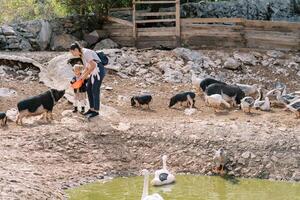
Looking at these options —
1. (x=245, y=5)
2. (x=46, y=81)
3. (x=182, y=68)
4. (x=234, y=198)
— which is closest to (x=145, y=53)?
(x=182, y=68)

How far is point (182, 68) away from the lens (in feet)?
63.9

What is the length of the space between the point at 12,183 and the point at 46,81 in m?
7.49

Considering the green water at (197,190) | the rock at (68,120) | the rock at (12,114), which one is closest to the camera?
the green water at (197,190)

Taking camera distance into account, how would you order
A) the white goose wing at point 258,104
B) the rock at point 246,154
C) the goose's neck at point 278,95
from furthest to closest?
the goose's neck at point 278,95
the white goose wing at point 258,104
the rock at point 246,154

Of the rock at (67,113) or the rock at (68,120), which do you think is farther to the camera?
the rock at (67,113)

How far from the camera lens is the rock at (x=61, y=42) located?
22484 mm

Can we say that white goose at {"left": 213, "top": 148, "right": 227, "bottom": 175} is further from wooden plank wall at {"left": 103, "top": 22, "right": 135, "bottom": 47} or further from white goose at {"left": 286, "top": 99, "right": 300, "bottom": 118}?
wooden plank wall at {"left": 103, "top": 22, "right": 135, "bottom": 47}

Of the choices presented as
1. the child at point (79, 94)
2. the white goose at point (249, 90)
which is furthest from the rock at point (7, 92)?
the white goose at point (249, 90)

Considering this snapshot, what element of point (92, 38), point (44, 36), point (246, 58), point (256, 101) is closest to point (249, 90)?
point (256, 101)

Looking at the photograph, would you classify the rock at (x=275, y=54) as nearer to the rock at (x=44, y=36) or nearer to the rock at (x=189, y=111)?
the rock at (x=189, y=111)

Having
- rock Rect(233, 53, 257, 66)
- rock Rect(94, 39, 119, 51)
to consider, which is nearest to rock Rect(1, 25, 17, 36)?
rock Rect(94, 39, 119, 51)

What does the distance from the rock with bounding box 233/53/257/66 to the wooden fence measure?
1.19 metres

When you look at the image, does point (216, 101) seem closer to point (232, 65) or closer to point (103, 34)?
point (232, 65)

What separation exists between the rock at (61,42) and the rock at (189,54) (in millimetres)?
4201
